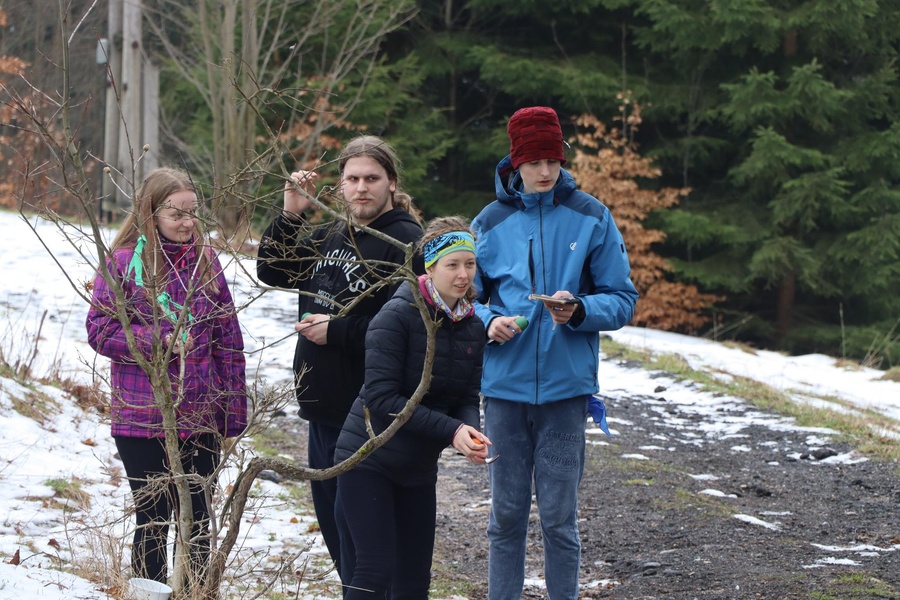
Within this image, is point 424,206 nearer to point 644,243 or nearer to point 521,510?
point 644,243

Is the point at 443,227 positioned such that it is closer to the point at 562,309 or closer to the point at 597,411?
the point at 562,309

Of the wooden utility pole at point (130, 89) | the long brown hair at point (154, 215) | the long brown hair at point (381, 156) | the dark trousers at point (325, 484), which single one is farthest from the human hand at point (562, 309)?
the wooden utility pole at point (130, 89)

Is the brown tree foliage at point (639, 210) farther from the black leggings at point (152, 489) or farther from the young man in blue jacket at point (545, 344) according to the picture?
the black leggings at point (152, 489)

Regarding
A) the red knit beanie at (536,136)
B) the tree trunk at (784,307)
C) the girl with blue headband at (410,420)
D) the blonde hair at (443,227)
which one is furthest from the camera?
the tree trunk at (784,307)

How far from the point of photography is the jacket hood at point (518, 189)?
3.69m

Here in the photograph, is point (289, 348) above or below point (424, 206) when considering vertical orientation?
below

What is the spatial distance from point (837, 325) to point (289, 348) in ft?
43.6

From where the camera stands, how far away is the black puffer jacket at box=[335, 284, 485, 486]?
319cm

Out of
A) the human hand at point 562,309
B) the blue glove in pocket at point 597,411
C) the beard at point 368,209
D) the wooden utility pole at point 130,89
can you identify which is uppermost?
the wooden utility pole at point 130,89

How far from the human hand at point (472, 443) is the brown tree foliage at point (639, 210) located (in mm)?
15395

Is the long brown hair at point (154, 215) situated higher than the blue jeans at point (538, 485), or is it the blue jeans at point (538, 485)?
the long brown hair at point (154, 215)

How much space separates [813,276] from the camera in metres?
18.6

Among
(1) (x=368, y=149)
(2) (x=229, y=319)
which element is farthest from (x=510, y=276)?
(2) (x=229, y=319)

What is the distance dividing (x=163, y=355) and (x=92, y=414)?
13.0 ft
